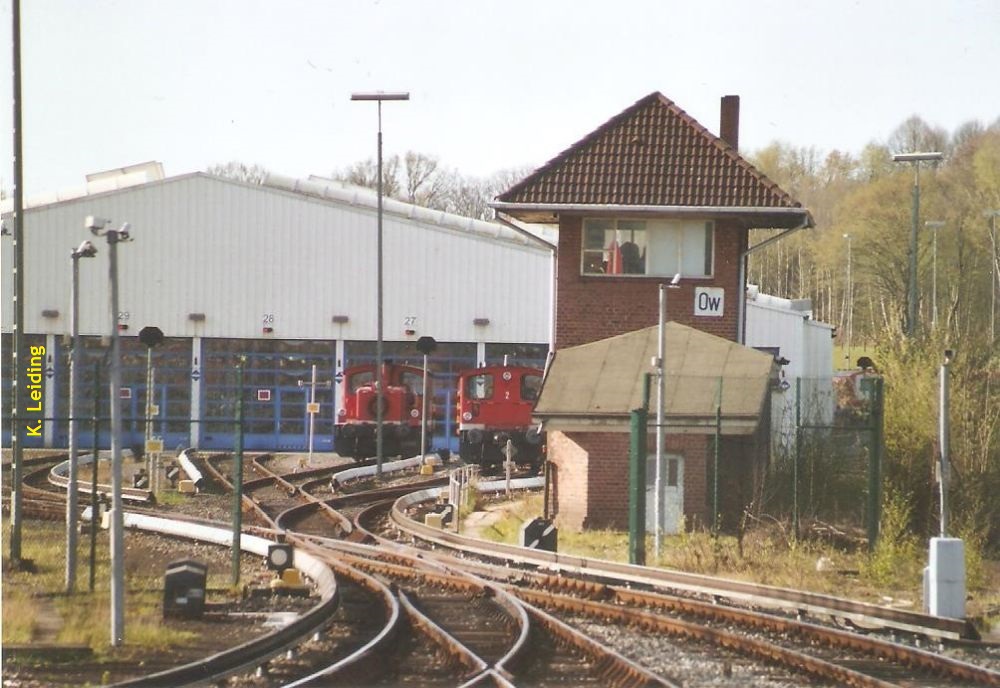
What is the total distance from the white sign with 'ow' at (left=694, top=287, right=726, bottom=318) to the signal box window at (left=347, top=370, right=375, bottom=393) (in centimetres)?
1343

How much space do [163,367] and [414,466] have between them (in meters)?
7.67

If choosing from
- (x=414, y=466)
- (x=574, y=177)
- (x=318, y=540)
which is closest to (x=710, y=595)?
(x=318, y=540)

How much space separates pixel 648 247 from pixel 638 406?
11.3ft

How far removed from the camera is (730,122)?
76.9 ft

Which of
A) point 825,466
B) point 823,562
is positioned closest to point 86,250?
point 823,562

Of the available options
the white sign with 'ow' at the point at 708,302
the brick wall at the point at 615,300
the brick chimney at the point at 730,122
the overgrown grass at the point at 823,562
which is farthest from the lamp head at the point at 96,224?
the brick chimney at the point at 730,122

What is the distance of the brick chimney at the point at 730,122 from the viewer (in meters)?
23.3

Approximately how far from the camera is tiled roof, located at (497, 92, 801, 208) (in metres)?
20.2

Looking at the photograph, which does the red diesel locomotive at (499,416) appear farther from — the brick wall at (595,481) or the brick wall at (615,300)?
the brick wall at (595,481)

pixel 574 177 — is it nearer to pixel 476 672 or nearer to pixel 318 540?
pixel 318 540

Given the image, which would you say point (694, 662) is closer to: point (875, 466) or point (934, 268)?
point (875, 466)

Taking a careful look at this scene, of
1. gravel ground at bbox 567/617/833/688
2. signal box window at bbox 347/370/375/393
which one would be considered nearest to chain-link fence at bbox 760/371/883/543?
gravel ground at bbox 567/617/833/688

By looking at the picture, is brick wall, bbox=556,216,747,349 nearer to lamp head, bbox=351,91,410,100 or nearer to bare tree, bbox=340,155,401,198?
lamp head, bbox=351,91,410,100

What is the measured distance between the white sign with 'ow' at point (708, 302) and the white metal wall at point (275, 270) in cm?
1489
